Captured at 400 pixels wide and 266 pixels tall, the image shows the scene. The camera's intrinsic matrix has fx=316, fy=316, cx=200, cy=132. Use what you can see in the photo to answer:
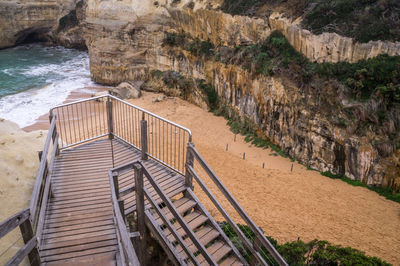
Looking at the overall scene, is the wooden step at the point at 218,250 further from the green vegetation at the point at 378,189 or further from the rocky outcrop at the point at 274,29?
the rocky outcrop at the point at 274,29

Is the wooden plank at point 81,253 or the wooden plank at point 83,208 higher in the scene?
the wooden plank at point 83,208

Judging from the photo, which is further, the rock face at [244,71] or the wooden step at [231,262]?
the rock face at [244,71]

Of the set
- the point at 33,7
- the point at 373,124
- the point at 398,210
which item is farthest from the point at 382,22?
the point at 33,7

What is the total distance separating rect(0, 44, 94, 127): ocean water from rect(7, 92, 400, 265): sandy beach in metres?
15.4

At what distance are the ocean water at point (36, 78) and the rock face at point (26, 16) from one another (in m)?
1.93

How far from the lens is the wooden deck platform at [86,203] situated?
560 centimetres

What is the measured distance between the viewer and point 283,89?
16578 millimetres

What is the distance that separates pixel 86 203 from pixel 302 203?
9.07m

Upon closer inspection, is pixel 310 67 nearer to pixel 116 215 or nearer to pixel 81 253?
pixel 116 215

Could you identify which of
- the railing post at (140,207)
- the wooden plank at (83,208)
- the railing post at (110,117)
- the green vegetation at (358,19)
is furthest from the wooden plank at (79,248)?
the green vegetation at (358,19)

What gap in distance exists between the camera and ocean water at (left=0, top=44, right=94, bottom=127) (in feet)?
82.0

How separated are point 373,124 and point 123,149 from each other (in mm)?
10719

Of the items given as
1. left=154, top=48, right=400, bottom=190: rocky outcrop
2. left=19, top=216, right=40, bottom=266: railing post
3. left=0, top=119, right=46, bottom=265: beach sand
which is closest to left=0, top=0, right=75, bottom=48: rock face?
left=154, top=48, right=400, bottom=190: rocky outcrop

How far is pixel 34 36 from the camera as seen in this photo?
48.8 metres
